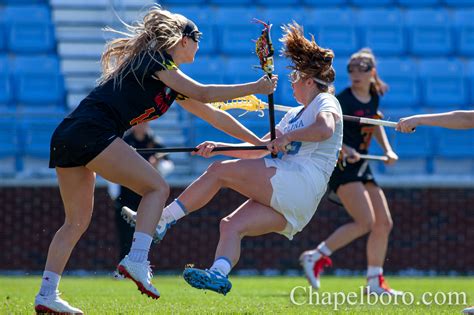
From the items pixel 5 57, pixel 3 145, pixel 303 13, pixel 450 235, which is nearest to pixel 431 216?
pixel 450 235

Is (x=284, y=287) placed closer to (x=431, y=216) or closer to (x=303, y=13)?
(x=431, y=216)

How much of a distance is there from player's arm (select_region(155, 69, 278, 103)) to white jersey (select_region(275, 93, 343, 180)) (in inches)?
11.8

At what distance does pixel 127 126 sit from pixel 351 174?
3.98 metres

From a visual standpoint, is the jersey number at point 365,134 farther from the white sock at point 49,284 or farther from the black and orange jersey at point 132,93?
the white sock at point 49,284

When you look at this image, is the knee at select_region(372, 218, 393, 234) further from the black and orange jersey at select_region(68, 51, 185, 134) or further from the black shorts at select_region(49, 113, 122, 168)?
the black shorts at select_region(49, 113, 122, 168)

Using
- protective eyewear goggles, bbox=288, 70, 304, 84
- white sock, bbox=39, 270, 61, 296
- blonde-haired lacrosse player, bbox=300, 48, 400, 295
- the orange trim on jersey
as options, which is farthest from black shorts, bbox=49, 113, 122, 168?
blonde-haired lacrosse player, bbox=300, 48, 400, 295

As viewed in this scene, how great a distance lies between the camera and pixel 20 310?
6262mm

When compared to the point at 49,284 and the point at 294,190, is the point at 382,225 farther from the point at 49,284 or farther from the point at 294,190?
the point at 49,284

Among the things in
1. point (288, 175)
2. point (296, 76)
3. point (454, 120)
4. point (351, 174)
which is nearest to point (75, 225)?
point (288, 175)

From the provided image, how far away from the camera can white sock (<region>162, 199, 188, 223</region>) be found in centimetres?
612

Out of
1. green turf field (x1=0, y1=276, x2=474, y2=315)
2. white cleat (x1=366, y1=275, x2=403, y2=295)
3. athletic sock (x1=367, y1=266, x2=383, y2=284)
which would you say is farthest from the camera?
athletic sock (x1=367, y1=266, x2=383, y2=284)

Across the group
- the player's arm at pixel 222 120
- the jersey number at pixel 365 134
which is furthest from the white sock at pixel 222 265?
the jersey number at pixel 365 134

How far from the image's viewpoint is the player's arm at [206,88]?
5.77 meters

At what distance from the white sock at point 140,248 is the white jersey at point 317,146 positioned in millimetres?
1045
